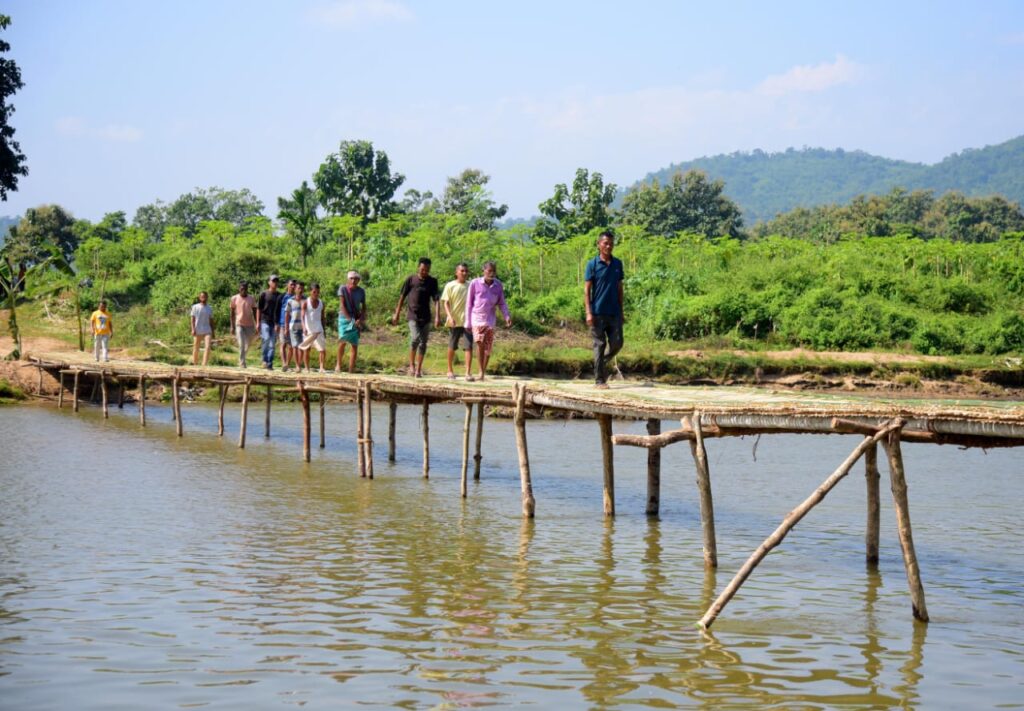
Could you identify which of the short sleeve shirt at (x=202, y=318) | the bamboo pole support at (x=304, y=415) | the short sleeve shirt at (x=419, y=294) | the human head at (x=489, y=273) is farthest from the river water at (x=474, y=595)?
the short sleeve shirt at (x=202, y=318)

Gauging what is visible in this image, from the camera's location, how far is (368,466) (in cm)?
1530

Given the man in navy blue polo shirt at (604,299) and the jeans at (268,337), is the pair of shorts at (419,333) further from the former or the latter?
the jeans at (268,337)

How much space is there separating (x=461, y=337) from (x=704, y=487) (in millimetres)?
6231

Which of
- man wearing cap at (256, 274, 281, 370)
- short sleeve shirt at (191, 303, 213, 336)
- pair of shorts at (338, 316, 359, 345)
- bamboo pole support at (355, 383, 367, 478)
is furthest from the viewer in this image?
short sleeve shirt at (191, 303, 213, 336)

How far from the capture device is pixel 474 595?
870 cm

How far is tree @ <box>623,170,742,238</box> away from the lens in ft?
190

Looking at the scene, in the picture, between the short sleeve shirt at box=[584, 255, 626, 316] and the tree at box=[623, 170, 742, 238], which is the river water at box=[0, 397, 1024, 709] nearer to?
the short sleeve shirt at box=[584, 255, 626, 316]

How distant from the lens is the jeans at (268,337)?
63.2ft

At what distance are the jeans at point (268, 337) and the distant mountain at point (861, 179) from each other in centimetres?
13668

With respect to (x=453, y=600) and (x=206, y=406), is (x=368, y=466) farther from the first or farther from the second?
(x=206, y=406)

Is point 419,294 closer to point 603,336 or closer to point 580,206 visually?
point 603,336

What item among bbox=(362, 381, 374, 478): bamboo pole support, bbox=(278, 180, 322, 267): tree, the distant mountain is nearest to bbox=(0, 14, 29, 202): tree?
bbox=(278, 180, 322, 267): tree

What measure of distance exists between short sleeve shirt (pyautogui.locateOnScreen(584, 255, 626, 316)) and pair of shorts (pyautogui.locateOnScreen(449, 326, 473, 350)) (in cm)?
293

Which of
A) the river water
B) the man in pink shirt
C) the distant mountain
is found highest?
the distant mountain
